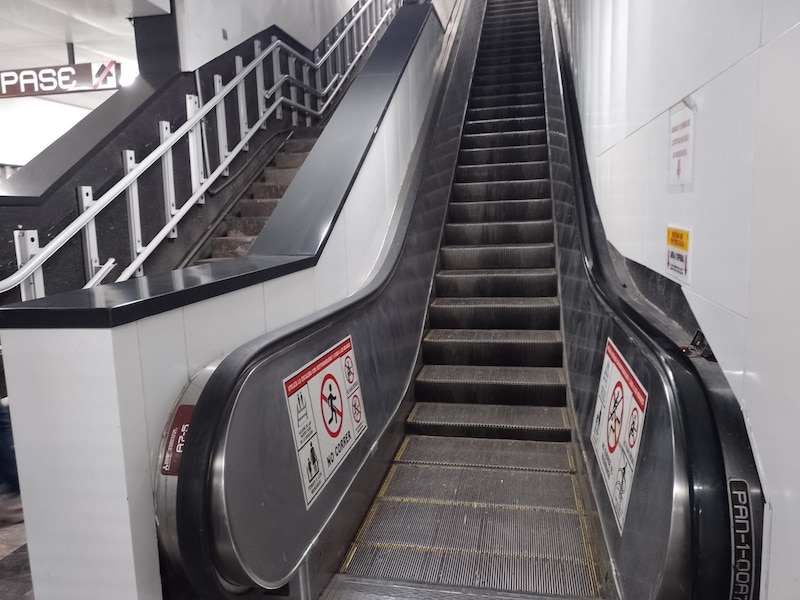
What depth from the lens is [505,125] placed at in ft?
18.6

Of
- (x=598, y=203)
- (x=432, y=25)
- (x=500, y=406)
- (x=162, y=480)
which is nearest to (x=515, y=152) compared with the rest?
(x=432, y=25)

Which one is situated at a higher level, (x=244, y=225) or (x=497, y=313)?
(x=244, y=225)

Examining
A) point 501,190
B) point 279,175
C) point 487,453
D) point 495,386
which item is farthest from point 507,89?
point 487,453

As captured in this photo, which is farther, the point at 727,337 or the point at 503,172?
the point at 503,172

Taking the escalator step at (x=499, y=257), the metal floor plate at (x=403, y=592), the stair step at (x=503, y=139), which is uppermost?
the stair step at (x=503, y=139)

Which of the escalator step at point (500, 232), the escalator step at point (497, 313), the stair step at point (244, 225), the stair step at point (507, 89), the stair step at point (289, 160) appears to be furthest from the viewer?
the stair step at point (507, 89)

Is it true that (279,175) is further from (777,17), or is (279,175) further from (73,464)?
(777,17)

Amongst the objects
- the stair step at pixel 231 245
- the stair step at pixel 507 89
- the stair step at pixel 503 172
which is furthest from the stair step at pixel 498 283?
the stair step at pixel 507 89

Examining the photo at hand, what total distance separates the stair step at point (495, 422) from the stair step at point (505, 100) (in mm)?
3819

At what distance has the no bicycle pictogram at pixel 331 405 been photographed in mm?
2000

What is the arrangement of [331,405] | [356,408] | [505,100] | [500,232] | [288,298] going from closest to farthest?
1. [331,405]
2. [288,298]
3. [356,408]
4. [500,232]
5. [505,100]

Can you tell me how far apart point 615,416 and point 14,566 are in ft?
6.55

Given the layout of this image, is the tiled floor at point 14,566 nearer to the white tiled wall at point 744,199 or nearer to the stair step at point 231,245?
the white tiled wall at point 744,199

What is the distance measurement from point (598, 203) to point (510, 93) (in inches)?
140
